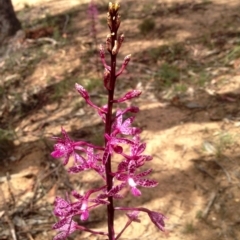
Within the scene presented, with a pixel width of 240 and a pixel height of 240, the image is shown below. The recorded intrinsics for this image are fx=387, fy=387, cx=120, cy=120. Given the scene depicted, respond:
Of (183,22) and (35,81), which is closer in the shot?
(35,81)

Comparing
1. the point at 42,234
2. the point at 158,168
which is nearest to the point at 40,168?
the point at 42,234

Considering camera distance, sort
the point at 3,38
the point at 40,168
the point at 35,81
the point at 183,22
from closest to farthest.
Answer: the point at 40,168 → the point at 35,81 → the point at 183,22 → the point at 3,38

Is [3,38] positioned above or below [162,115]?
above

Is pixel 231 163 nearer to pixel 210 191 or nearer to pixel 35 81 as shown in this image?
pixel 210 191

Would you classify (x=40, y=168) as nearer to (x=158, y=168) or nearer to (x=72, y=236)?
(x=72, y=236)

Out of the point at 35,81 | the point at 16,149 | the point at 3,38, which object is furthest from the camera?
the point at 3,38

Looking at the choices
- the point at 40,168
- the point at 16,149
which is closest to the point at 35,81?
the point at 16,149
